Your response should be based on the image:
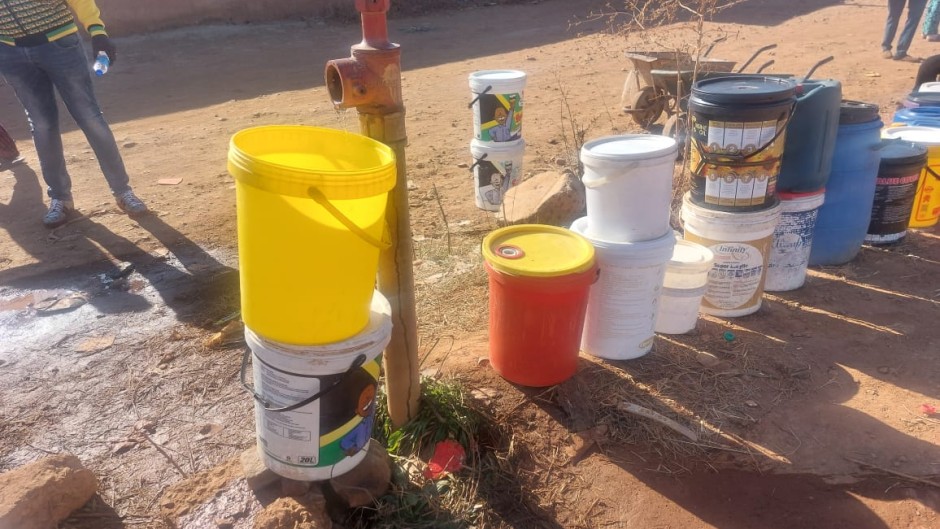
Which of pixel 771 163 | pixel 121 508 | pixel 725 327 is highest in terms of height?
pixel 771 163

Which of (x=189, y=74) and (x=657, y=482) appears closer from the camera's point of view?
(x=657, y=482)

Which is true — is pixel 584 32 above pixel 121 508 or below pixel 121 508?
above

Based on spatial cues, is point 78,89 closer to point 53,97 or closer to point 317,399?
point 53,97

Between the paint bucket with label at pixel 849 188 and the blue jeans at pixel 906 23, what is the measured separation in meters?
6.73

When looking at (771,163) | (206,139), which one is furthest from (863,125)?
(206,139)

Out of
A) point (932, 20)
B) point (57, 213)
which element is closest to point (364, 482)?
point (57, 213)

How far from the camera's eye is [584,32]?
1273 centimetres

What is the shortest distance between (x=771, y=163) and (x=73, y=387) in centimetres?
332

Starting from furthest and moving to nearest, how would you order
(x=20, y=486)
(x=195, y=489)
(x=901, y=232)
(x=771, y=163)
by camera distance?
(x=901, y=232) < (x=771, y=163) < (x=195, y=489) < (x=20, y=486)

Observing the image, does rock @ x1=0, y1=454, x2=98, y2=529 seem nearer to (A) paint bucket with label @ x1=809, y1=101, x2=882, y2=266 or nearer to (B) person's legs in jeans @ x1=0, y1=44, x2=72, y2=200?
(B) person's legs in jeans @ x1=0, y1=44, x2=72, y2=200

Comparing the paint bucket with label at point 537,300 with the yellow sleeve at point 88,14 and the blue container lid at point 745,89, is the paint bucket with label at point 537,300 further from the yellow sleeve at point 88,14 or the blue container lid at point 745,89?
the yellow sleeve at point 88,14

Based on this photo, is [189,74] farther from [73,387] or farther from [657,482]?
[657,482]

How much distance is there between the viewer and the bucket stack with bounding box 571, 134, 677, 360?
2828mm

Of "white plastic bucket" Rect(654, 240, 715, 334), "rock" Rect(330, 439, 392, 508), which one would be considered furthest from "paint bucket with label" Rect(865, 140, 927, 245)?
"rock" Rect(330, 439, 392, 508)
